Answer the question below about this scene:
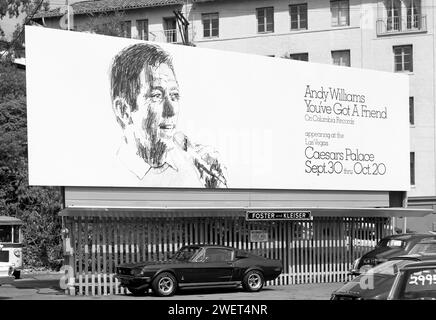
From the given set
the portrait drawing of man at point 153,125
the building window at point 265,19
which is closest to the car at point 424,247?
the portrait drawing of man at point 153,125

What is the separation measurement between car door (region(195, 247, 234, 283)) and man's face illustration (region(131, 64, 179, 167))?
3.24m

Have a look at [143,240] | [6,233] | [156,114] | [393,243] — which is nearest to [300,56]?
[6,233]

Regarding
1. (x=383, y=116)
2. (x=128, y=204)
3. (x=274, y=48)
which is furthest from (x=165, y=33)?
(x=128, y=204)

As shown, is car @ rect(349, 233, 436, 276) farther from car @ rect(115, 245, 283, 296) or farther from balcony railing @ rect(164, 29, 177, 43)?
balcony railing @ rect(164, 29, 177, 43)

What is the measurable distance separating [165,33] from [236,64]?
29963 millimetres

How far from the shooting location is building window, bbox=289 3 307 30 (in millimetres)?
49312

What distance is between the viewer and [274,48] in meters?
49.3

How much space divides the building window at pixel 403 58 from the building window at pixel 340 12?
3850 mm

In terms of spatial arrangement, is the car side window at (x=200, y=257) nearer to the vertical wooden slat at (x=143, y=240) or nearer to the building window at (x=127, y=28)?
the vertical wooden slat at (x=143, y=240)

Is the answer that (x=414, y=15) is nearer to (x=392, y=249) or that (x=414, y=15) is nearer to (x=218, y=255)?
(x=392, y=249)

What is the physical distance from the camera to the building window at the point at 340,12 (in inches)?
1907

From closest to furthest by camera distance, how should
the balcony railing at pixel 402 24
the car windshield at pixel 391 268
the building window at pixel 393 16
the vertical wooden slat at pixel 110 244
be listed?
the car windshield at pixel 391 268
the vertical wooden slat at pixel 110 244
the balcony railing at pixel 402 24
the building window at pixel 393 16

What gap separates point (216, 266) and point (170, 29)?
3443cm

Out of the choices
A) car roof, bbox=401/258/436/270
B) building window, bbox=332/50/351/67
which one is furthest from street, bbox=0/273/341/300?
building window, bbox=332/50/351/67
